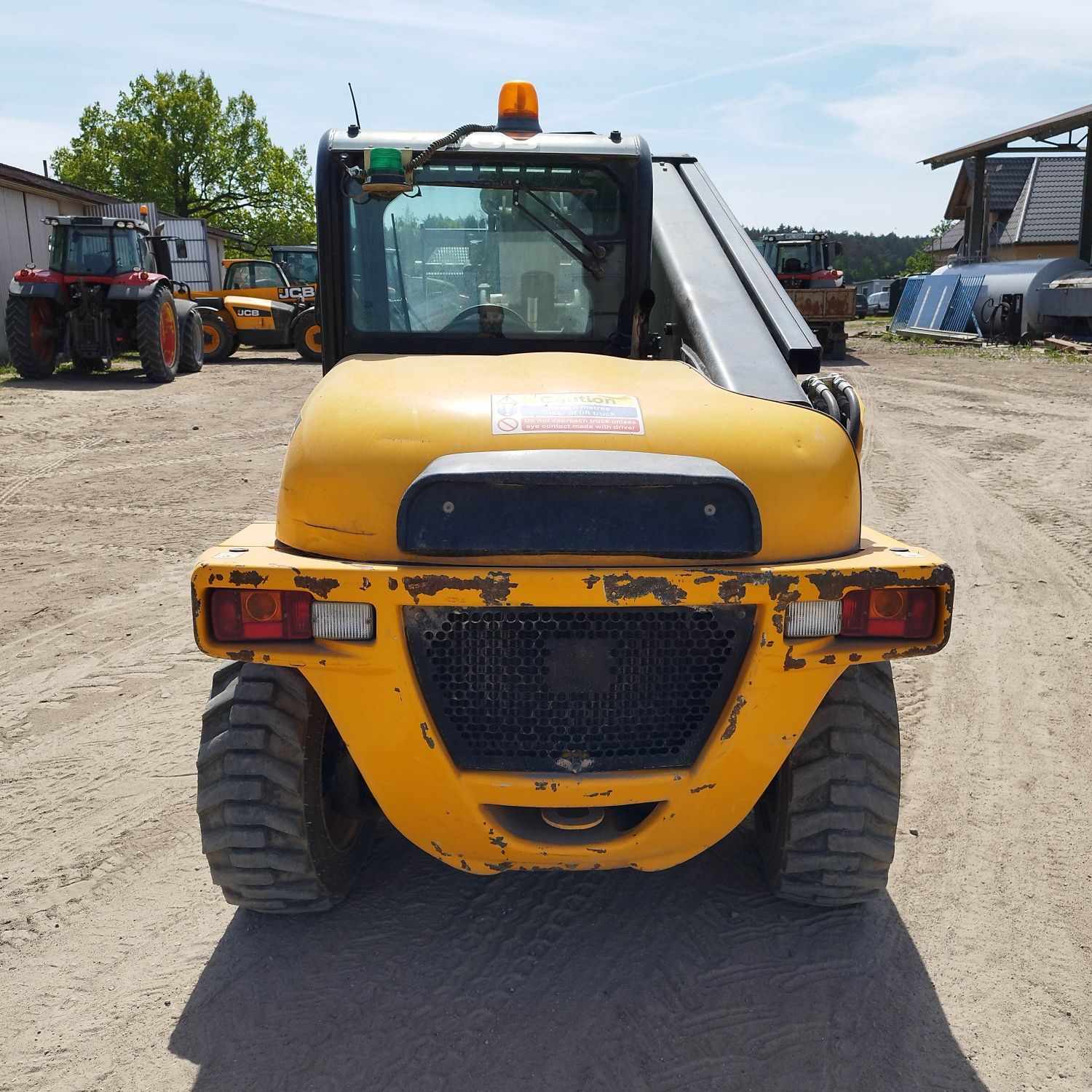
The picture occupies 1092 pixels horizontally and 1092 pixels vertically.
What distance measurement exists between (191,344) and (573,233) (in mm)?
15618

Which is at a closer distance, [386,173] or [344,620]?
[344,620]

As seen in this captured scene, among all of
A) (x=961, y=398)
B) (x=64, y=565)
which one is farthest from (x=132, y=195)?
(x=64, y=565)

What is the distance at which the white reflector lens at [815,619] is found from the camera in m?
2.35

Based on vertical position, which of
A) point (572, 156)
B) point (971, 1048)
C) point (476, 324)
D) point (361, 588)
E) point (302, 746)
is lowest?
point (971, 1048)

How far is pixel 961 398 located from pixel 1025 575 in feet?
29.5

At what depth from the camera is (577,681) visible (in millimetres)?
2436

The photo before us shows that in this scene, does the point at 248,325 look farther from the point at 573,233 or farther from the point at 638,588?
the point at 638,588

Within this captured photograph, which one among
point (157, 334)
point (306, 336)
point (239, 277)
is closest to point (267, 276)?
point (239, 277)

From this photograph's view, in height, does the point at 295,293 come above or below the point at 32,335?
above

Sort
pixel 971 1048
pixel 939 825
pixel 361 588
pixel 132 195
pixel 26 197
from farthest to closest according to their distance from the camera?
pixel 132 195
pixel 26 197
pixel 939 825
pixel 971 1048
pixel 361 588

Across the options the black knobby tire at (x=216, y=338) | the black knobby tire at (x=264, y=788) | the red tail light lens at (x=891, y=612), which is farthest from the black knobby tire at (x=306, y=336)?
the red tail light lens at (x=891, y=612)

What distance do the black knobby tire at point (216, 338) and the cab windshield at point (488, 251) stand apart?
17975mm

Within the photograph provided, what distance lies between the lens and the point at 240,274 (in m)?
21.8

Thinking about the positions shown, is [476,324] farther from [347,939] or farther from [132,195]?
[132,195]
